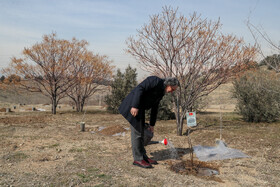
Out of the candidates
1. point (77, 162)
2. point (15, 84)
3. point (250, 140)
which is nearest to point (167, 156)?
point (77, 162)

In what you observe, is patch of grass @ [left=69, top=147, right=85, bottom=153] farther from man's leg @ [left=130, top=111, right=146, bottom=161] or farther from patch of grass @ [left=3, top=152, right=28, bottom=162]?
man's leg @ [left=130, top=111, right=146, bottom=161]

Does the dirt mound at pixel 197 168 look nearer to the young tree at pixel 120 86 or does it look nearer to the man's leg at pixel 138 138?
the man's leg at pixel 138 138

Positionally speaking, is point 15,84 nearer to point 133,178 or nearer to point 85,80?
point 85,80

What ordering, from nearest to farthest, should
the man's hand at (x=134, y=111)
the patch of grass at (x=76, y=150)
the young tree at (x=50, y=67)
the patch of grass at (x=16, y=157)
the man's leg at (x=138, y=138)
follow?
1. the man's hand at (x=134, y=111)
2. the man's leg at (x=138, y=138)
3. the patch of grass at (x=16, y=157)
4. the patch of grass at (x=76, y=150)
5. the young tree at (x=50, y=67)

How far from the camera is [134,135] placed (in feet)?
12.9

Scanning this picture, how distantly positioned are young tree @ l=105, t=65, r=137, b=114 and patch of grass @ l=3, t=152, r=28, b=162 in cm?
1223

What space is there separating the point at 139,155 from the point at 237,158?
2.10 meters

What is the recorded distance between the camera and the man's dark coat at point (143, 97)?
12.2ft

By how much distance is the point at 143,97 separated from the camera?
392 cm

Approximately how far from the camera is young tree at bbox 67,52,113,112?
17.9 m

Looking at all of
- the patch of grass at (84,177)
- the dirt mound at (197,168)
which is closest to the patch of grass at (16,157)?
the patch of grass at (84,177)

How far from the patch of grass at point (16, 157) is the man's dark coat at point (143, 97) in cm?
212

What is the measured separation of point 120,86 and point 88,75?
9.66 ft

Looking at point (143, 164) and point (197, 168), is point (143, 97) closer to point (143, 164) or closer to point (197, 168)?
point (143, 164)
